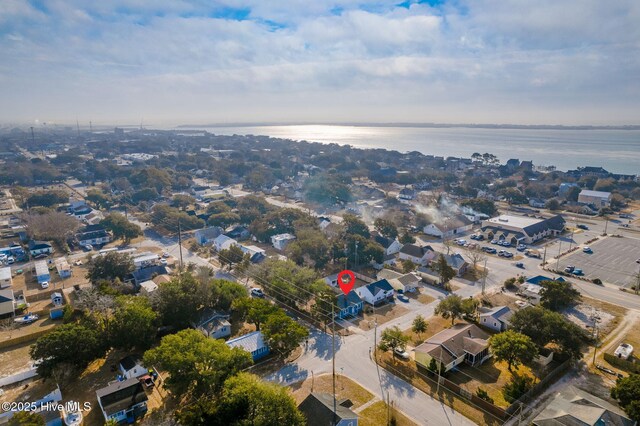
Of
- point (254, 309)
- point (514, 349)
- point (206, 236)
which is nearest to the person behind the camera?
point (514, 349)

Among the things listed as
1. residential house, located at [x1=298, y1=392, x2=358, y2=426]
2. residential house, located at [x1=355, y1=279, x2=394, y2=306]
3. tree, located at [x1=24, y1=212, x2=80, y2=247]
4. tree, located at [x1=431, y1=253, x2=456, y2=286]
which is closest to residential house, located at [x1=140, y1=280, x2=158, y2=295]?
residential house, located at [x1=355, y1=279, x2=394, y2=306]

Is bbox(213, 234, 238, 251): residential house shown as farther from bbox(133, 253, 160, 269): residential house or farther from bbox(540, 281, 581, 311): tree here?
bbox(540, 281, 581, 311): tree

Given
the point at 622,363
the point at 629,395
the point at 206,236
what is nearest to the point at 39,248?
the point at 206,236

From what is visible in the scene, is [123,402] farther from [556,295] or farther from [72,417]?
[556,295]

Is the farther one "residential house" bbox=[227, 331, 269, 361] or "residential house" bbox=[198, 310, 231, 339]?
"residential house" bbox=[198, 310, 231, 339]

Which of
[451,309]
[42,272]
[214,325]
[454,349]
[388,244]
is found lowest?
[42,272]

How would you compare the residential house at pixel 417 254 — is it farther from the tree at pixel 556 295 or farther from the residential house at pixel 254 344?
the residential house at pixel 254 344

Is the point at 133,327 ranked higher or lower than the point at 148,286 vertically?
higher
